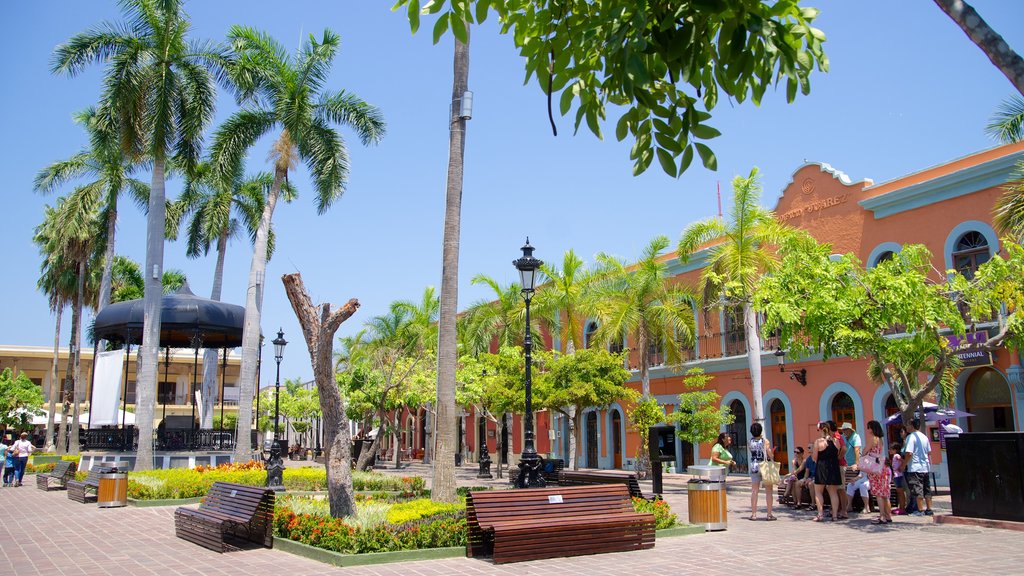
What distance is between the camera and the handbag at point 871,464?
12.6 metres

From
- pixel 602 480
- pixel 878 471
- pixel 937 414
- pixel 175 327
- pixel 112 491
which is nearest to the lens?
pixel 878 471

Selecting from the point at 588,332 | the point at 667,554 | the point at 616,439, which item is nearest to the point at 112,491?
the point at 667,554

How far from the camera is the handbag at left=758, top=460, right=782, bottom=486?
42.7ft

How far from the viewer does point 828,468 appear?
1277 cm

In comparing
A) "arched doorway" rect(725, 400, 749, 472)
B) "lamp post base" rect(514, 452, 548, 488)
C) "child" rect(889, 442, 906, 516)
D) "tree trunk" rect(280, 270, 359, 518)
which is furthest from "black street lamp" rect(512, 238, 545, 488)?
"arched doorway" rect(725, 400, 749, 472)

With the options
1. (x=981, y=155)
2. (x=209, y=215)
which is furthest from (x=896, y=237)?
(x=209, y=215)

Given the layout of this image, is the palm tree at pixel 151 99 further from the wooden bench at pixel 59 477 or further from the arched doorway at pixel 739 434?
the arched doorway at pixel 739 434

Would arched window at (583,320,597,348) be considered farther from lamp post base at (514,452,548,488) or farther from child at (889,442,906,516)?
lamp post base at (514,452,548,488)

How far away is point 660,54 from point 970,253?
1992 centimetres

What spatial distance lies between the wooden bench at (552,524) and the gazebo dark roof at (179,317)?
16731mm

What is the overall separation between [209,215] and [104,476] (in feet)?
60.8

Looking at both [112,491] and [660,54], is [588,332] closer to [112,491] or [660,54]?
[112,491]

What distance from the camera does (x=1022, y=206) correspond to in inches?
624

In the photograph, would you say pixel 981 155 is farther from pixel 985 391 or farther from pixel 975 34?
pixel 975 34
